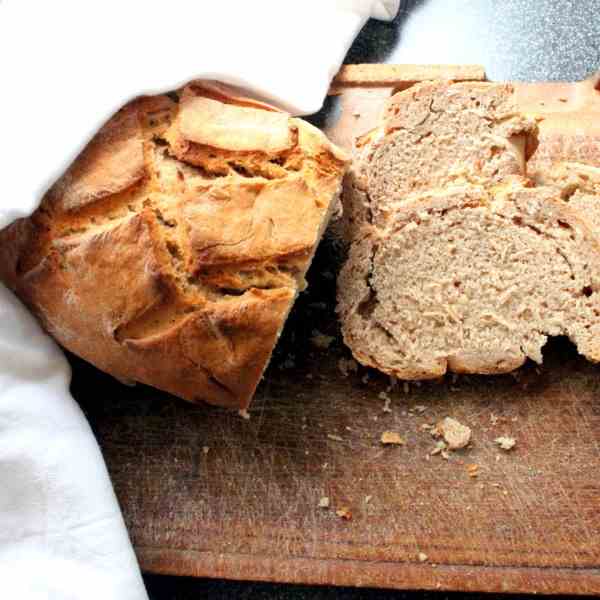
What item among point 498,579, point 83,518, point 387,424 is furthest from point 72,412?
point 498,579

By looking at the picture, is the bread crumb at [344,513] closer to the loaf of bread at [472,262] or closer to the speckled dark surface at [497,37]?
the loaf of bread at [472,262]

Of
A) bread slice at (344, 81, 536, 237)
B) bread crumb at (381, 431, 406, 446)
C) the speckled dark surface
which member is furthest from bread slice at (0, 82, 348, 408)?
the speckled dark surface

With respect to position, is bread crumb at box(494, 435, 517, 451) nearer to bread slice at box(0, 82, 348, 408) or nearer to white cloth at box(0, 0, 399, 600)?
bread slice at box(0, 82, 348, 408)

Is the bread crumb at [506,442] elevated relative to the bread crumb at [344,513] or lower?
lower

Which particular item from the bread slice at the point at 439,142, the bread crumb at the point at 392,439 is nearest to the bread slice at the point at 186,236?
the bread slice at the point at 439,142

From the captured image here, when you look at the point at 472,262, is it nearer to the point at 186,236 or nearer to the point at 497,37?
the point at 186,236
